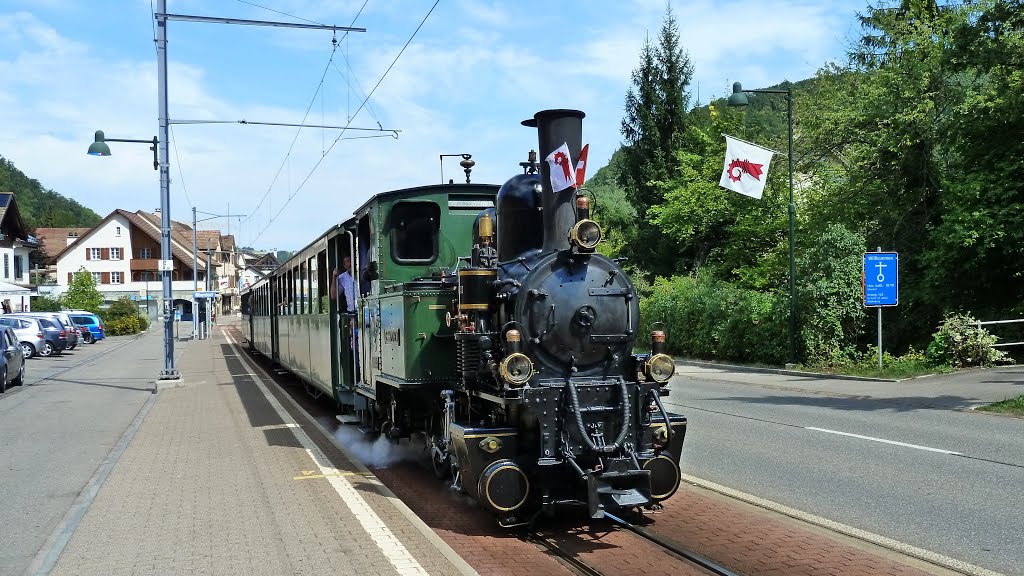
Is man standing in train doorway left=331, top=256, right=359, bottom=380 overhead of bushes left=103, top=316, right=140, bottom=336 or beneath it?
overhead

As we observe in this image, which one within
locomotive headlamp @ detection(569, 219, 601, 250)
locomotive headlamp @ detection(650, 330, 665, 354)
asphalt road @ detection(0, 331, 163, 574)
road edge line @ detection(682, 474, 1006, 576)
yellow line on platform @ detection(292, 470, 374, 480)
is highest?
locomotive headlamp @ detection(569, 219, 601, 250)

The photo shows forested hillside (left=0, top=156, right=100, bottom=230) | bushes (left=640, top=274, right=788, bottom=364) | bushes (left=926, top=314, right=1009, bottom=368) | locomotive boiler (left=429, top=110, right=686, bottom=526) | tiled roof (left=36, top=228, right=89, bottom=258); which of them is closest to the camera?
locomotive boiler (left=429, top=110, right=686, bottom=526)

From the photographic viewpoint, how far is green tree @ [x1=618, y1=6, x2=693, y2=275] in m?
39.5

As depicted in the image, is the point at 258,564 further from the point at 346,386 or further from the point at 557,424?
the point at 346,386

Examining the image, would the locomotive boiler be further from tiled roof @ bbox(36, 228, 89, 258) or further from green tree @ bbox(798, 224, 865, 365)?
tiled roof @ bbox(36, 228, 89, 258)

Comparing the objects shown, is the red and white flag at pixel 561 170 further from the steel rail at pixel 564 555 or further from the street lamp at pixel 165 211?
the street lamp at pixel 165 211

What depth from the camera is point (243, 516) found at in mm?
A: 6852

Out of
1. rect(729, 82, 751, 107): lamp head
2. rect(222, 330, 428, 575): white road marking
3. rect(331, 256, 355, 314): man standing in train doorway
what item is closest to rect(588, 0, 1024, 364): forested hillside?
rect(729, 82, 751, 107): lamp head

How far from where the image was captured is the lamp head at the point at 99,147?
61.7 feet

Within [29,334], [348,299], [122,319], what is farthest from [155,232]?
[348,299]

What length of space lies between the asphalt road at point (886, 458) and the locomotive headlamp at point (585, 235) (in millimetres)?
2884

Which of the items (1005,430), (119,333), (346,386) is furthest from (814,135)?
(119,333)

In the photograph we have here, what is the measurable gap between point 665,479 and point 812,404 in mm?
8945

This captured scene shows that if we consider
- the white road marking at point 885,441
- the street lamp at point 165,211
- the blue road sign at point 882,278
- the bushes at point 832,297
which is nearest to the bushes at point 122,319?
the street lamp at point 165,211
